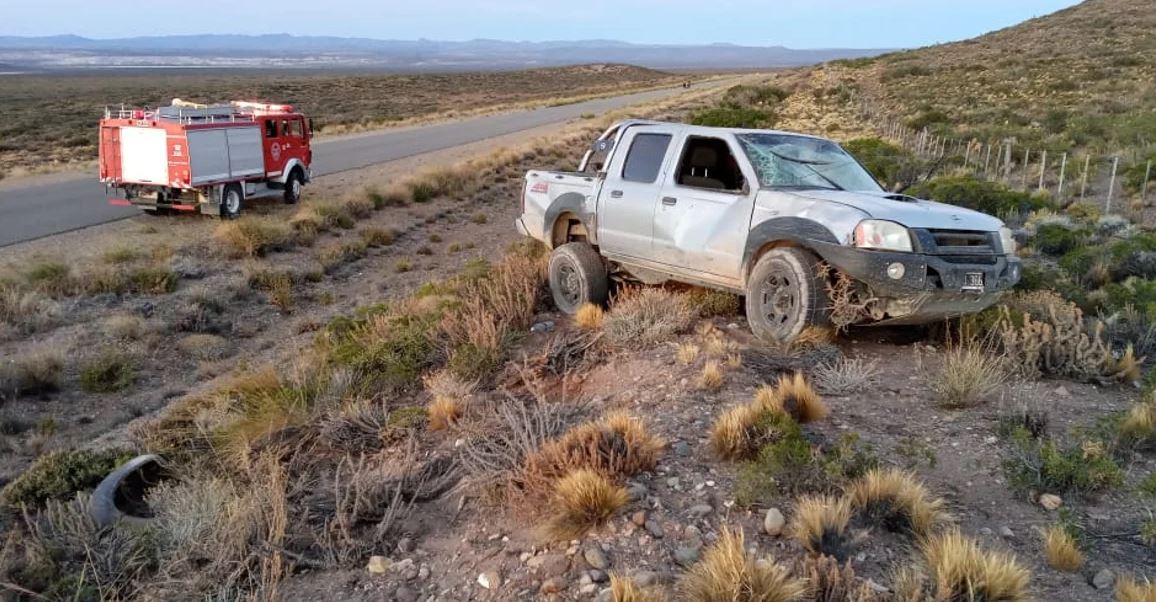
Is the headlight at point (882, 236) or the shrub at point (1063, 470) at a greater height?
the headlight at point (882, 236)

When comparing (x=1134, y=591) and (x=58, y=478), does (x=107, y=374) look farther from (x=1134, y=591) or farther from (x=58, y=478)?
(x=1134, y=591)

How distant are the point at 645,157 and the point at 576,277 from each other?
1.40m

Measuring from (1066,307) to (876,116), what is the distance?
107 feet

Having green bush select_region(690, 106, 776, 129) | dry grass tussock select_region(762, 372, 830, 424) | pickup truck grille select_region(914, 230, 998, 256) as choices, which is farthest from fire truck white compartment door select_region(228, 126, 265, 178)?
green bush select_region(690, 106, 776, 129)

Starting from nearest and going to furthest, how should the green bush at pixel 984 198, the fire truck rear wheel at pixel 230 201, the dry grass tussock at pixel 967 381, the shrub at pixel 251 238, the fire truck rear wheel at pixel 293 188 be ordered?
1. the dry grass tussock at pixel 967 381
2. the green bush at pixel 984 198
3. the shrub at pixel 251 238
4. the fire truck rear wheel at pixel 230 201
5. the fire truck rear wheel at pixel 293 188

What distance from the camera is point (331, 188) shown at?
76.1 feet

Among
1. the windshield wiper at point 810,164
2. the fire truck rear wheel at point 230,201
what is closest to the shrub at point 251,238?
the fire truck rear wheel at point 230,201

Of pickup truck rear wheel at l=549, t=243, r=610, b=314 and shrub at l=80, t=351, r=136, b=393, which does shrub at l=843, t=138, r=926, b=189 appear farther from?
shrub at l=80, t=351, r=136, b=393

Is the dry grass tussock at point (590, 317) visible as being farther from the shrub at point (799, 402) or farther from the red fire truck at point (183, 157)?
the red fire truck at point (183, 157)

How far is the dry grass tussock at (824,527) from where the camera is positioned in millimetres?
3852

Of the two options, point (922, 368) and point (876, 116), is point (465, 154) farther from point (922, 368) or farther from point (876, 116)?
point (922, 368)

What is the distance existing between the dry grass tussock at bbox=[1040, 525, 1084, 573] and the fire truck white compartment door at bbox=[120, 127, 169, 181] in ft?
57.9

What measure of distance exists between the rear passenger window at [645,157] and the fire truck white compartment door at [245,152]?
13218mm

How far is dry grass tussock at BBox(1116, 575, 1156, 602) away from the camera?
3416 millimetres
